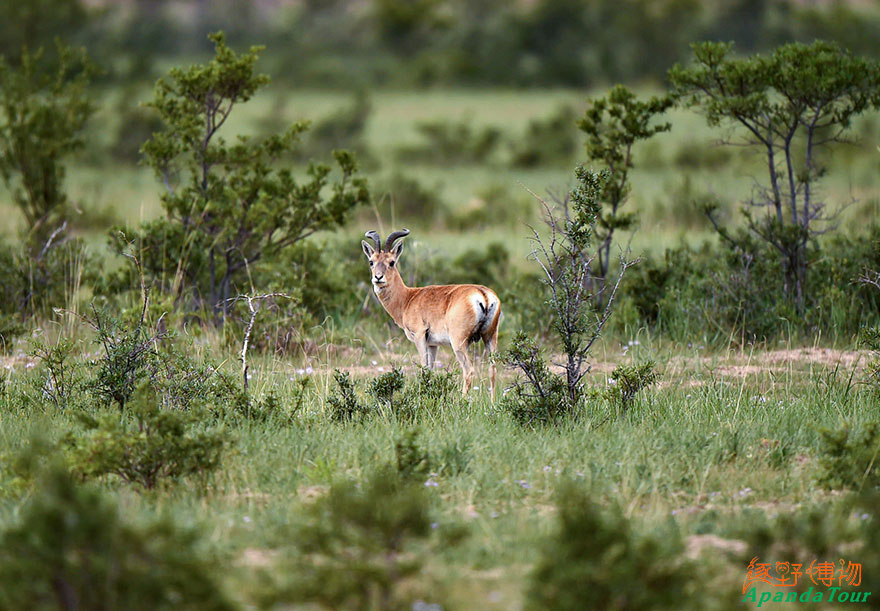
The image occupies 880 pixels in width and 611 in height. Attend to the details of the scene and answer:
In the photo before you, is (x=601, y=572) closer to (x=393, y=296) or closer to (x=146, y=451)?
(x=146, y=451)

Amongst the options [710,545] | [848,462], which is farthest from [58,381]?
[848,462]

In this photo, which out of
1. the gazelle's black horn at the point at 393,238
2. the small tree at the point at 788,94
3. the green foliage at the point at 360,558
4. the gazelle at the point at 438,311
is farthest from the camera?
the small tree at the point at 788,94

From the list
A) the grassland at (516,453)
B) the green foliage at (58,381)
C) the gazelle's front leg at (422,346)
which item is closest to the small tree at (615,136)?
the grassland at (516,453)

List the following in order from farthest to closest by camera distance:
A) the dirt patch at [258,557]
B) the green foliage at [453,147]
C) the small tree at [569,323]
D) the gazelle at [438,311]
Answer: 1. the green foliage at [453,147]
2. the gazelle at [438,311]
3. the small tree at [569,323]
4. the dirt patch at [258,557]

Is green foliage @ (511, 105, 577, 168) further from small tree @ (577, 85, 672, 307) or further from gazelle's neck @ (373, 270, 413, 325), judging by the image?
gazelle's neck @ (373, 270, 413, 325)

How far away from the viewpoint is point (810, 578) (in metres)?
4.89

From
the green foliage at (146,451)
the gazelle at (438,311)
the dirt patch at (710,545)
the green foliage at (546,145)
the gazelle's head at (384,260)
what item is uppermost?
the green foliage at (546,145)

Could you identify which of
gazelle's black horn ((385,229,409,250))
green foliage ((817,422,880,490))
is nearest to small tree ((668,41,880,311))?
gazelle's black horn ((385,229,409,250))

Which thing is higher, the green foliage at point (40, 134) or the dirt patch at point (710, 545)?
the green foliage at point (40, 134)

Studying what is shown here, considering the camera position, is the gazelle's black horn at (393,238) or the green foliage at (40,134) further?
the green foliage at (40,134)

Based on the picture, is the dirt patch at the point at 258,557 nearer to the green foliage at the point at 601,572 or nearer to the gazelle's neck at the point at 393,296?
the green foliage at the point at 601,572

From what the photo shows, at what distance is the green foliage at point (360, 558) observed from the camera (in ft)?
14.5

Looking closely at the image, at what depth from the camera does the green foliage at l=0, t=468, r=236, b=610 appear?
4301 millimetres

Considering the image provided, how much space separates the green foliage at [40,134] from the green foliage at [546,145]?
1835 centimetres
